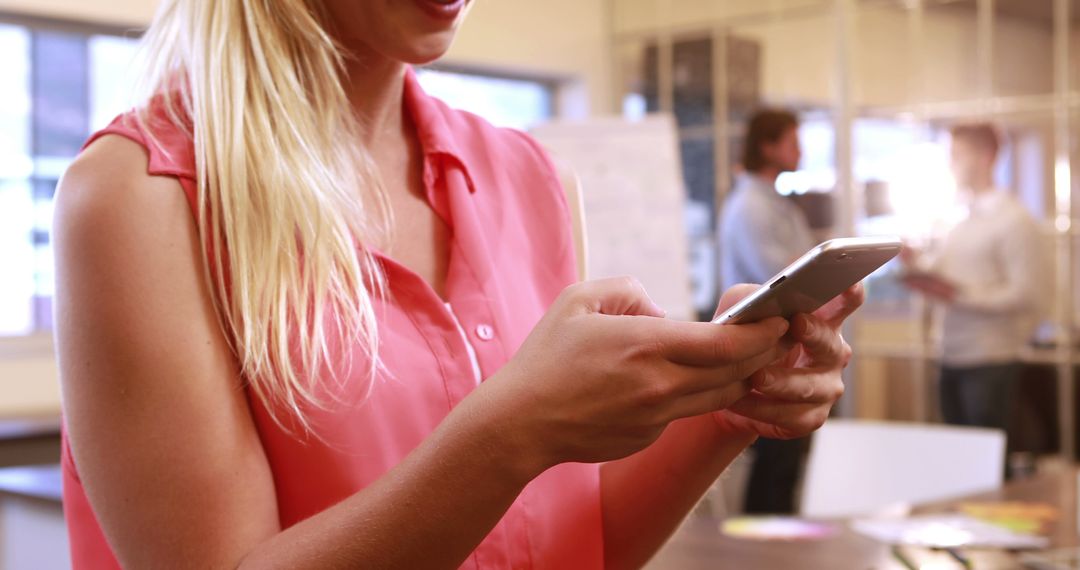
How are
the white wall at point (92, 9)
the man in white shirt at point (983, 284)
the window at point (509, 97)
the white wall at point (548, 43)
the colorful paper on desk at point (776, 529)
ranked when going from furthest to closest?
the window at point (509, 97), the white wall at point (548, 43), the white wall at point (92, 9), the man in white shirt at point (983, 284), the colorful paper on desk at point (776, 529)

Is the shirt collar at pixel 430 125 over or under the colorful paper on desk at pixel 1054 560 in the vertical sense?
over

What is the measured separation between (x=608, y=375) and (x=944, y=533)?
1.67 meters

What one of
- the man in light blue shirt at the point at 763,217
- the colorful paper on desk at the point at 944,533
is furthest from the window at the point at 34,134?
the colorful paper on desk at the point at 944,533

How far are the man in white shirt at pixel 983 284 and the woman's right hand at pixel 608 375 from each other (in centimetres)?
431

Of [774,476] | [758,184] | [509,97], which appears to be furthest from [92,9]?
[774,476]

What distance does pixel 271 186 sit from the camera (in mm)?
854

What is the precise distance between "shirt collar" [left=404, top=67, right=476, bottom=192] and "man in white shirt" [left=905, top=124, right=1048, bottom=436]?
408cm

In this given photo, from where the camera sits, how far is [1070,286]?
531 cm

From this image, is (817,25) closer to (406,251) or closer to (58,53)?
(58,53)

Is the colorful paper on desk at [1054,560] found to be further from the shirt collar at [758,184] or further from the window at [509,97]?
the window at [509,97]

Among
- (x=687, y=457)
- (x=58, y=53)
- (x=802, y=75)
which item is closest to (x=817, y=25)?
(x=802, y=75)

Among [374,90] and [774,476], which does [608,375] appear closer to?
[374,90]

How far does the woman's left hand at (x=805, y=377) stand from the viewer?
33.0 inches

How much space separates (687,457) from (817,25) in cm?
571
